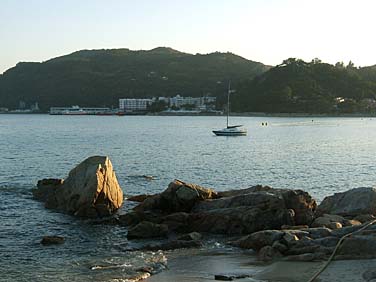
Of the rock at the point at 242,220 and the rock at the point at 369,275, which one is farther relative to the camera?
the rock at the point at 242,220

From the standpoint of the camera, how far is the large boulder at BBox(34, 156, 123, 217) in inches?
923

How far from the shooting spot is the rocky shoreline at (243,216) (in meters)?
15.7

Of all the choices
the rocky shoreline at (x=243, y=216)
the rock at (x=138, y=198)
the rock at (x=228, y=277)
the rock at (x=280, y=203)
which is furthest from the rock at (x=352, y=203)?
the rock at (x=138, y=198)

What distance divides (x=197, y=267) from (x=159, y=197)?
822 cm

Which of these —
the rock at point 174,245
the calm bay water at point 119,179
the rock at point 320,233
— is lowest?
the calm bay water at point 119,179

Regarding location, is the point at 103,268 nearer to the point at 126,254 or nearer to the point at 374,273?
the point at 126,254

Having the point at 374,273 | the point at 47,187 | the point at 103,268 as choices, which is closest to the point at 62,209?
the point at 47,187

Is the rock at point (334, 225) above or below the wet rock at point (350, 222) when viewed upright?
above

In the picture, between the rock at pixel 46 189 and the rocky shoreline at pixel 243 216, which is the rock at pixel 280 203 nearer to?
the rocky shoreline at pixel 243 216

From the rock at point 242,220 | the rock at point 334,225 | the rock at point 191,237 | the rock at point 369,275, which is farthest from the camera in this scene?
the rock at point 242,220

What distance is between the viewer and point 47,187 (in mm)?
28281

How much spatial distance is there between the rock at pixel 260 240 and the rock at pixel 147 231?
9.96 feet

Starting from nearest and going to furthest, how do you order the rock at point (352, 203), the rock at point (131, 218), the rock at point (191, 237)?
1. the rock at point (191, 237)
2. the rock at point (352, 203)
3. the rock at point (131, 218)

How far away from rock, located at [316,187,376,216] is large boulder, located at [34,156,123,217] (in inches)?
350
